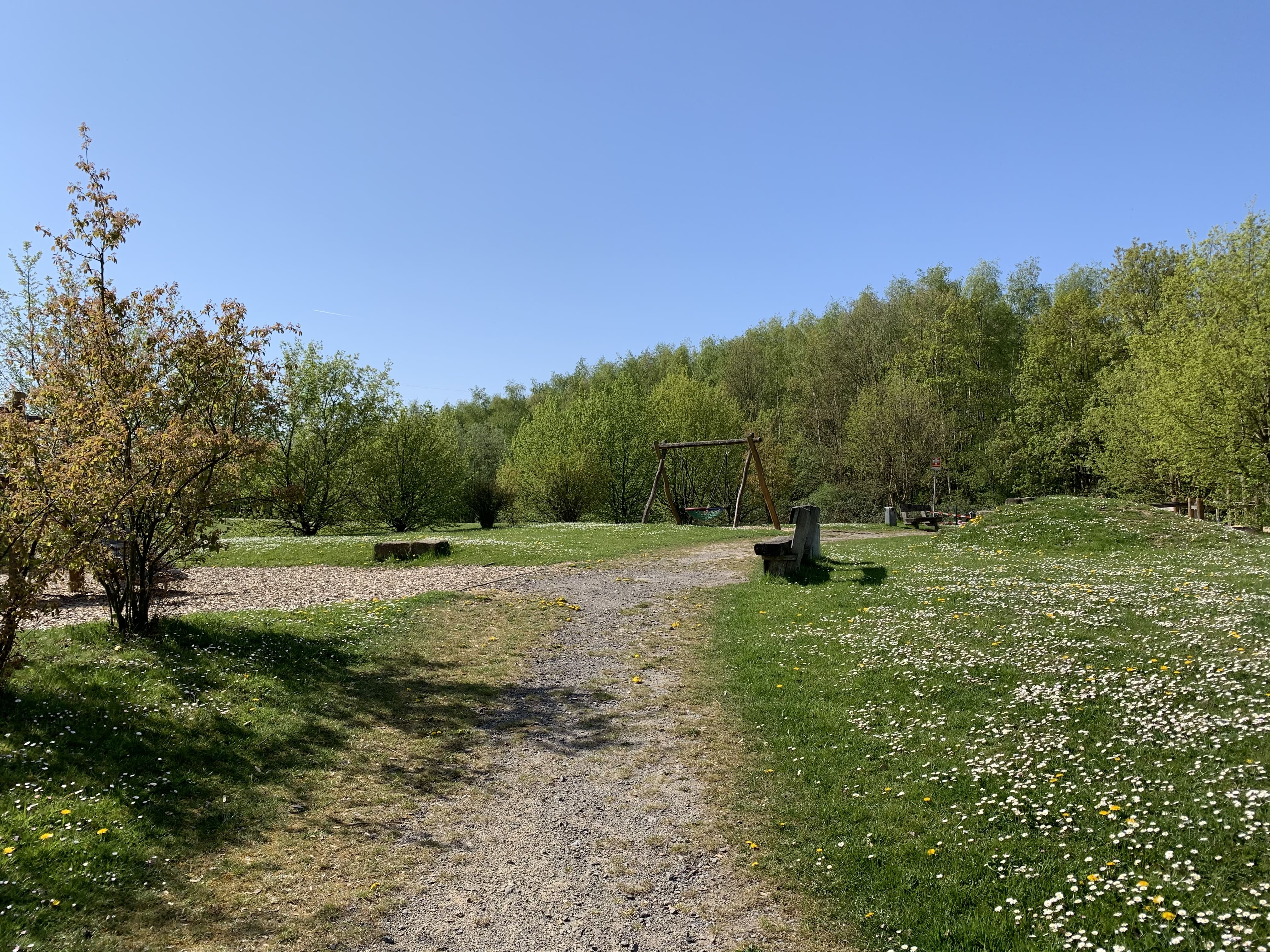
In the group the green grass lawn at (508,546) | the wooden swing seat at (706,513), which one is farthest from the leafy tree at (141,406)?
the wooden swing seat at (706,513)

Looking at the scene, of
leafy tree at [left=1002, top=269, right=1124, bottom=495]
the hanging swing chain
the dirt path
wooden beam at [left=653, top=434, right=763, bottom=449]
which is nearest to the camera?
the dirt path

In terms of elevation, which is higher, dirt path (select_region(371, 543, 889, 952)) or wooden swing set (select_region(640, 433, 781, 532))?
wooden swing set (select_region(640, 433, 781, 532))

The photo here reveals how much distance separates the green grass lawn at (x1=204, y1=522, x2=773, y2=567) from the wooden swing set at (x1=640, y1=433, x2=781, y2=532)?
6.44ft

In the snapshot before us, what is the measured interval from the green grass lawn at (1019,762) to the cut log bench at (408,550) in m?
11.5

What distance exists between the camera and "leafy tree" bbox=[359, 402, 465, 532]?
4641cm

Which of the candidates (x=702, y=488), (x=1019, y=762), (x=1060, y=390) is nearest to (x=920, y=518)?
(x=702, y=488)

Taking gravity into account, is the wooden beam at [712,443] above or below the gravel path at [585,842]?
above

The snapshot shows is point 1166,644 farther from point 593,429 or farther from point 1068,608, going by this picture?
point 593,429

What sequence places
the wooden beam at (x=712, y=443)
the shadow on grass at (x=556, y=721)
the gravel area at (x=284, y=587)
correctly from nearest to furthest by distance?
the shadow on grass at (x=556, y=721) → the gravel area at (x=284, y=587) → the wooden beam at (x=712, y=443)

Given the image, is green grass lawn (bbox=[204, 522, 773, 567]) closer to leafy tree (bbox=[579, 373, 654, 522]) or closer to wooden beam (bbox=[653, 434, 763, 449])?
wooden beam (bbox=[653, 434, 763, 449])

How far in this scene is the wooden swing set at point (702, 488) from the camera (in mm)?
32062

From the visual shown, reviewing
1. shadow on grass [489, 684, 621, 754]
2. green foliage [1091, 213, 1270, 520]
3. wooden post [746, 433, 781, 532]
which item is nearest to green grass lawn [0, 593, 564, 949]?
shadow on grass [489, 684, 621, 754]

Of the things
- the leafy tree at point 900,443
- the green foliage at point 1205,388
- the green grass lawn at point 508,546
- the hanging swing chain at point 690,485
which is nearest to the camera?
the green grass lawn at point 508,546

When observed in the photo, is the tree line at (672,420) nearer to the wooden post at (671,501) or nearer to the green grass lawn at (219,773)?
the green grass lawn at (219,773)
